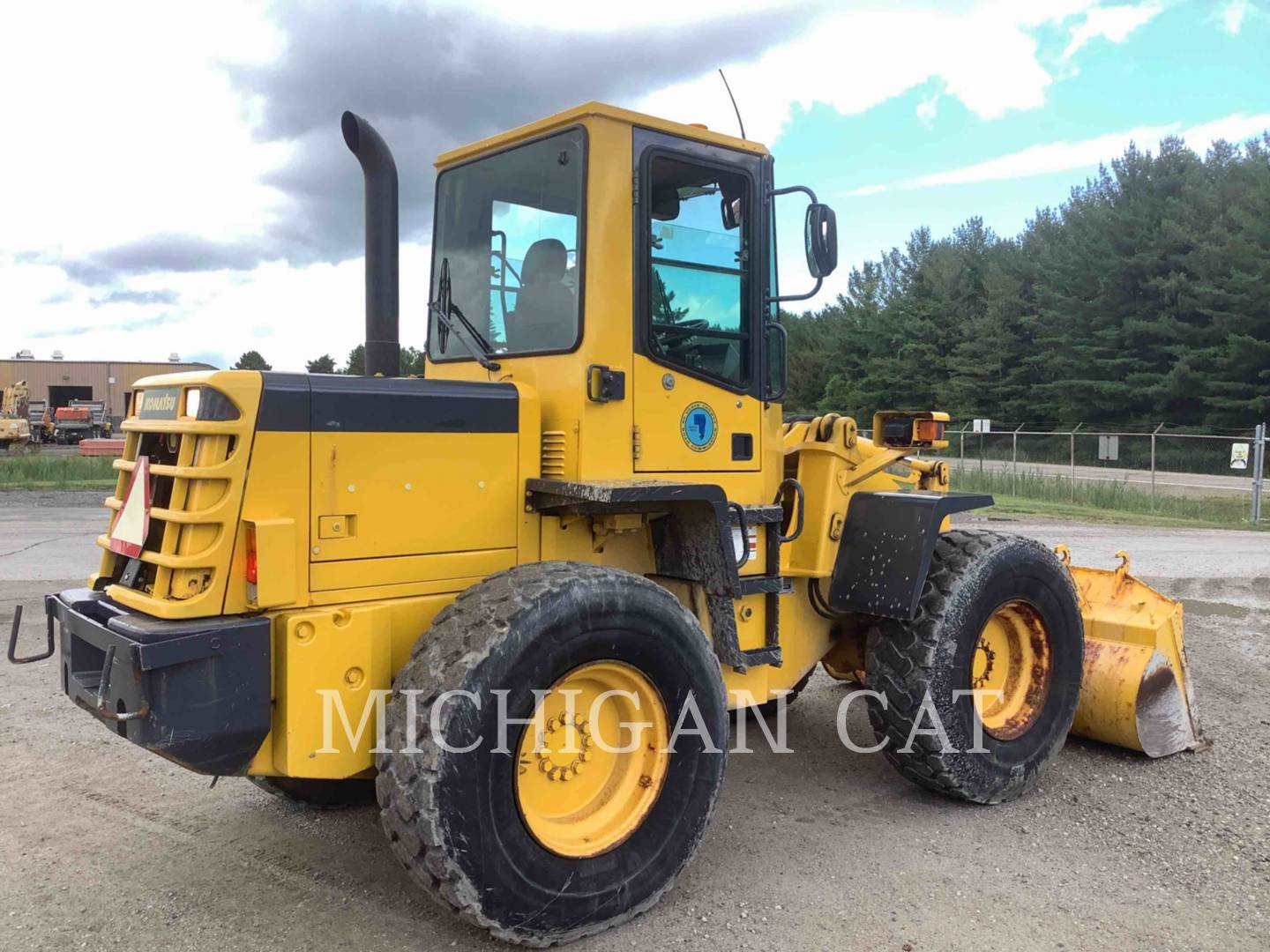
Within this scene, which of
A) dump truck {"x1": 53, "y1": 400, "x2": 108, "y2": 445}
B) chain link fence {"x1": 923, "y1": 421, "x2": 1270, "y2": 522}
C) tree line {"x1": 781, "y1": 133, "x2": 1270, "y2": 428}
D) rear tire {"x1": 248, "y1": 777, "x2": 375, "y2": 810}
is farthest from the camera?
dump truck {"x1": 53, "y1": 400, "x2": 108, "y2": 445}

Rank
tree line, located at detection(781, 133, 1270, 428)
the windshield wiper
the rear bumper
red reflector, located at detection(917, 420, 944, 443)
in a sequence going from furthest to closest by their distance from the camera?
tree line, located at detection(781, 133, 1270, 428) < red reflector, located at detection(917, 420, 944, 443) < the windshield wiper < the rear bumper

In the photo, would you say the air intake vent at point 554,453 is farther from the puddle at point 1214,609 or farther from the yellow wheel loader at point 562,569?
the puddle at point 1214,609

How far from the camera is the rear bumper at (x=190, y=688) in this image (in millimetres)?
3025

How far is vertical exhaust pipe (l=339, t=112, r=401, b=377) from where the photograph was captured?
416 centimetres

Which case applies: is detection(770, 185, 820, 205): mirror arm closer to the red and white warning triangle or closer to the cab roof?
the cab roof

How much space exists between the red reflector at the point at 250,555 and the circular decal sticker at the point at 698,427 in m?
1.75

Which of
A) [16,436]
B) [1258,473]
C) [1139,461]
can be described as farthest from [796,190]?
[16,436]

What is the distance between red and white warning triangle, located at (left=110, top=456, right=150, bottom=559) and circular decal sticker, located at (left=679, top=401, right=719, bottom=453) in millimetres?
2023

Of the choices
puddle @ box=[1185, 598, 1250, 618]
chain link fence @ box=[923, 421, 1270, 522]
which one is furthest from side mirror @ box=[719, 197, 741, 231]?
chain link fence @ box=[923, 421, 1270, 522]

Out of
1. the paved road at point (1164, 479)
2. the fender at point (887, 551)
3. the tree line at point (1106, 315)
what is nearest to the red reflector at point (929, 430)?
the fender at point (887, 551)

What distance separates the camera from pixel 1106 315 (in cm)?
3953

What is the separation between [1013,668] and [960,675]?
643 mm

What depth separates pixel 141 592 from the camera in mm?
3484

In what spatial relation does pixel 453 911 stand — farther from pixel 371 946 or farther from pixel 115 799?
pixel 115 799
